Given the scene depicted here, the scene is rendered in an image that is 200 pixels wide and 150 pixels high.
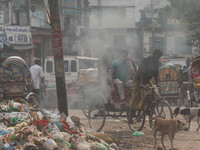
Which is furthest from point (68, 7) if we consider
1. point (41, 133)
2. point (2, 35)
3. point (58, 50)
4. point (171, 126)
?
point (41, 133)

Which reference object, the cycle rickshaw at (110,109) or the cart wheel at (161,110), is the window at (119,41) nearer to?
the cycle rickshaw at (110,109)

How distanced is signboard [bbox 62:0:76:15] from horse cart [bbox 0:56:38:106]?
23521mm

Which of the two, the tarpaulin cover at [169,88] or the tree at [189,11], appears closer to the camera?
the tarpaulin cover at [169,88]

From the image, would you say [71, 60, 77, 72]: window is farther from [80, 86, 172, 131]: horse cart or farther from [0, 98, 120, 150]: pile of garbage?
[0, 98, 120, 150]: pile of garbage

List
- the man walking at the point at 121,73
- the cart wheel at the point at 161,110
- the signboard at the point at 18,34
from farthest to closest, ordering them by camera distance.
A: the signboard at the point at 18,34 → the man walking at the point at 121,73 → the cart wheel at the point at 161,110

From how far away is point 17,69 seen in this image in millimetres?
10250

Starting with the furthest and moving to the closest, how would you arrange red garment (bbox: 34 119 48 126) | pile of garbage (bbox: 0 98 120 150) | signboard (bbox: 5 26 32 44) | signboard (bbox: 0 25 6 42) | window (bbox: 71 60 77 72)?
signboard (bbox: 5 26 32 44) → signboard (bbox: 0 25 6 42) → window (bbox: 71 60 77 72) → red garment (bbox: 34 119 48 126) → pile of garbage (bbox: 0 98 120 150)

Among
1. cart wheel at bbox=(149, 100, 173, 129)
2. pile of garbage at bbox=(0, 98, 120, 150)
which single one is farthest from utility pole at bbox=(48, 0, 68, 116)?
cart wheel at bbox=(149, 100, 173, 129)

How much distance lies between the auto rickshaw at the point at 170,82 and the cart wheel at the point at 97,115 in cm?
806

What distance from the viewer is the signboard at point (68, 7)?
110ft

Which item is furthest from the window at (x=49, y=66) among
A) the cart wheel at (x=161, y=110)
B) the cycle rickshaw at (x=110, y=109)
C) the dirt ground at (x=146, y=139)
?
the cart wheel at (x=161, y=110)

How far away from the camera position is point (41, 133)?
6062 millimetres

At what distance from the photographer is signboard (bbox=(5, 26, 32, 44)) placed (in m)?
25.7

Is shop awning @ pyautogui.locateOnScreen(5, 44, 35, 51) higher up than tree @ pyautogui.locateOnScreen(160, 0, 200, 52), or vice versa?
tree @ pyautogui.locateOnScreen(160, 0, 200, 52)
